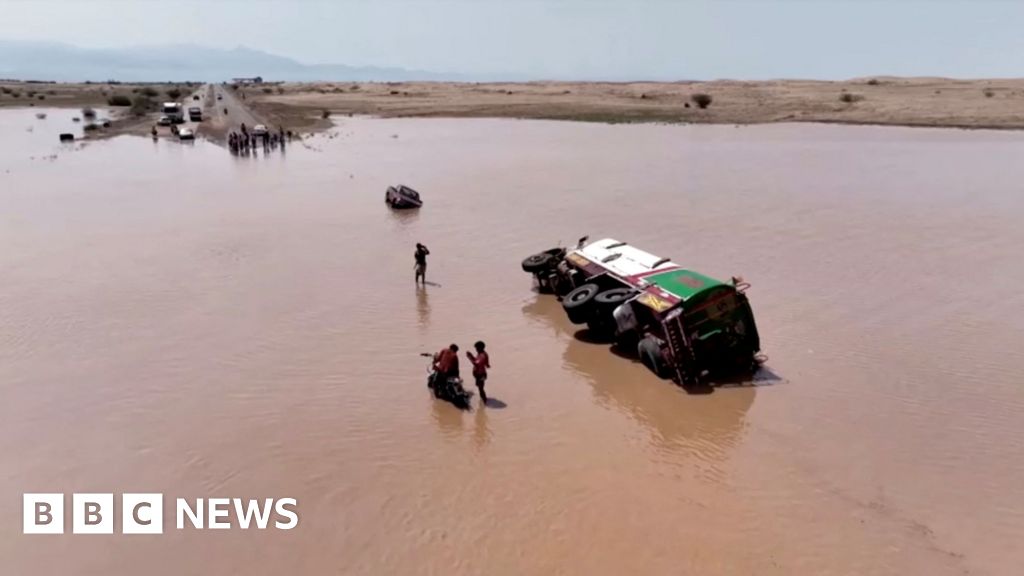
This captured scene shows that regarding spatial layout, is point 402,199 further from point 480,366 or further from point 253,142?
point 253,142

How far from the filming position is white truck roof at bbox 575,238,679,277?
→ 1679 cm

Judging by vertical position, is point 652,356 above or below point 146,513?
above

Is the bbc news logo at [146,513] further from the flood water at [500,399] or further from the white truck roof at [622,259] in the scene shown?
the white truck roof at [622,259]

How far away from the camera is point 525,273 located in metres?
21.7

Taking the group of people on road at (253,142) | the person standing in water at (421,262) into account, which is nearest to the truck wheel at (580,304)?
the person standing in water at (421,262)

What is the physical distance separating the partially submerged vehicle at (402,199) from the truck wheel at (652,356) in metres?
17.7

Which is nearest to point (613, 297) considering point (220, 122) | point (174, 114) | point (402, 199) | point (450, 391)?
point (450, 391)

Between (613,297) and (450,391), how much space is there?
15.6 ft

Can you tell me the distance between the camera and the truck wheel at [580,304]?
54.4ft

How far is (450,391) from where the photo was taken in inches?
529

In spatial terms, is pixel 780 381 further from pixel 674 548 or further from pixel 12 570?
pixel 12 570

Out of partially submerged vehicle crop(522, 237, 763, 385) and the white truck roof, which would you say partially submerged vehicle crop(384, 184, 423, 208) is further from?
partially submerged vehicle crop(522, 237, 763, 385)

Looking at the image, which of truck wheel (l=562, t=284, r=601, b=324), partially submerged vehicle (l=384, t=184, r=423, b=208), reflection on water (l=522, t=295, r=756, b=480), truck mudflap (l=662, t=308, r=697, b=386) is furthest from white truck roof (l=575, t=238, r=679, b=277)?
partially submerged vehicle (l=384, t=184, r=423, b=208)

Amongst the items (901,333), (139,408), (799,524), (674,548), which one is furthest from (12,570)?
(901,333)
